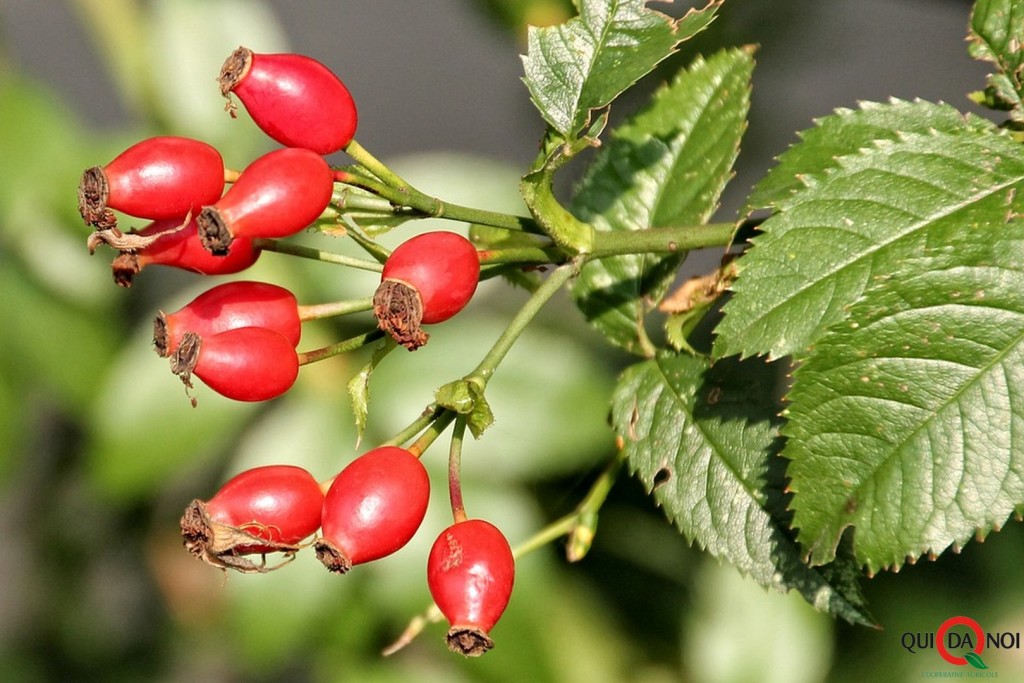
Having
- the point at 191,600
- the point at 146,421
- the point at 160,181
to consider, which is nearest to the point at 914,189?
the point at 160,181

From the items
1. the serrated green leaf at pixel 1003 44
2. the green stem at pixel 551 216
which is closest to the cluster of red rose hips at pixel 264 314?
the green stem at pixel 551 216

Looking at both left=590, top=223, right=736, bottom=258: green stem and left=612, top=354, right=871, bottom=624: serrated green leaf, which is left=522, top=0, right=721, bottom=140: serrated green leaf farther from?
left=612, top=354, right=871, bottom=624: serrated green leaf

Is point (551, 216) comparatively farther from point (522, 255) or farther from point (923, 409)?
point (923, 409)

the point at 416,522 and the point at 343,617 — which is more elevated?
the point at 416,522

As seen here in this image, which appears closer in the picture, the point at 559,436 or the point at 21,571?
the point at 559,436

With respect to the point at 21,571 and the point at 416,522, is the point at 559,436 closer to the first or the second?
the point at 416,522
